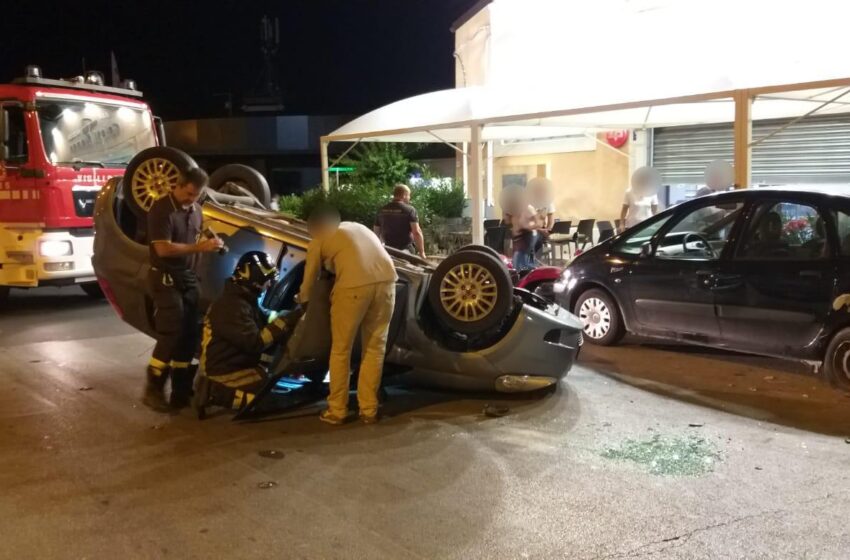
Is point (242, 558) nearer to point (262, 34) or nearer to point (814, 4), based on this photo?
point (814, 4)

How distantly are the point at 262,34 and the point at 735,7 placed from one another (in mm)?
30963

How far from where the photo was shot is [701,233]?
24.1 feet

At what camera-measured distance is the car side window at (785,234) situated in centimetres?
629

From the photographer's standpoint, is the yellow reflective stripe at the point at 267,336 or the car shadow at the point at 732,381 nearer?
the yellow reflective stripe at the point at 267,336

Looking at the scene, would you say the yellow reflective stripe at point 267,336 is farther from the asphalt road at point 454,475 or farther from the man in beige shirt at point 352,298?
the asphalt road at point 454,475

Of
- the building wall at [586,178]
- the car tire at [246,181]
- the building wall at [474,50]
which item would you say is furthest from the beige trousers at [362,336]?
the building wall at [474,50]

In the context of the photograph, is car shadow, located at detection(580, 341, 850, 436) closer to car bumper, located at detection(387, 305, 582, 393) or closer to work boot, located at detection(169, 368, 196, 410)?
car bumper, located at detection(387, 305, 582, 393)

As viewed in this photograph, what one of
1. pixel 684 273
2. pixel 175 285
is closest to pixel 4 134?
pixel 175 285

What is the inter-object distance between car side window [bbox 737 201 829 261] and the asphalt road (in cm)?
108

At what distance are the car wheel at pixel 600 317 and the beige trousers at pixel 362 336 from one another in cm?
307

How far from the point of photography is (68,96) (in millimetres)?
10672

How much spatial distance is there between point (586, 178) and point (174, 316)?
13101 millimetres

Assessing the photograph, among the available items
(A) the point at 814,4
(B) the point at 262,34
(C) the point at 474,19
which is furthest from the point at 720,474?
(B) the point at 262,34

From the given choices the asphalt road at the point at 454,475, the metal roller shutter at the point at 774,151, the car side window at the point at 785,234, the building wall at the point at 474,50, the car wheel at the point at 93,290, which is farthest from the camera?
the building wall at the point at 474,50
